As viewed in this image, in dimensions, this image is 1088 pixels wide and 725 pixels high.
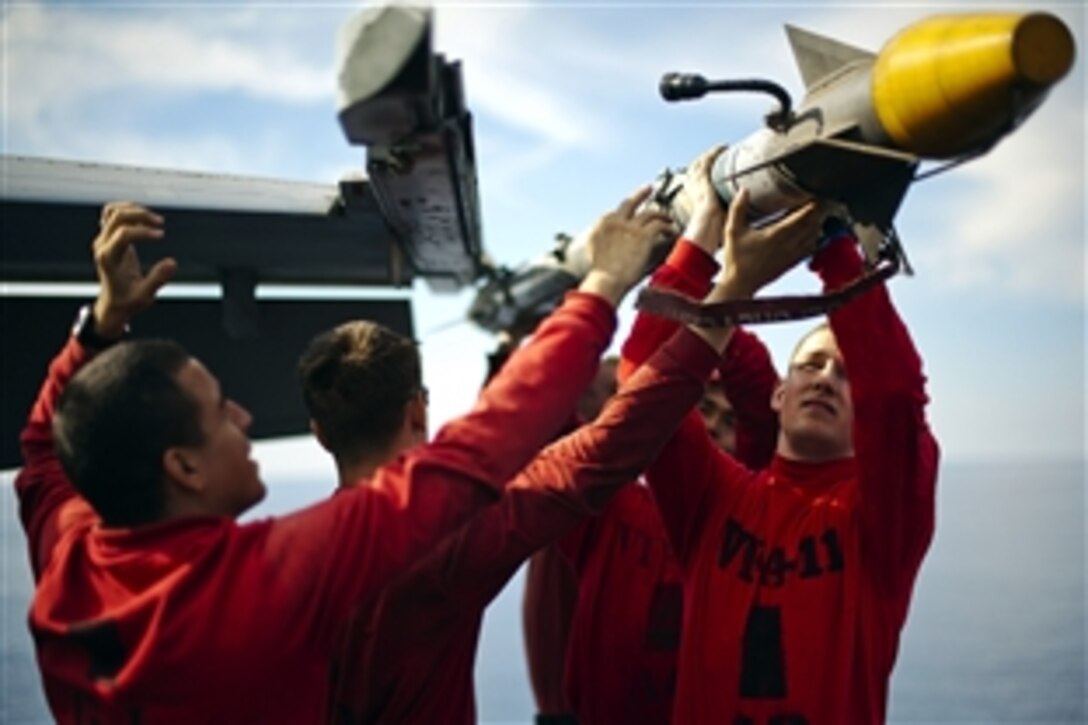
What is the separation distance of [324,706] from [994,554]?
289 ft

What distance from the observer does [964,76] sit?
156cm

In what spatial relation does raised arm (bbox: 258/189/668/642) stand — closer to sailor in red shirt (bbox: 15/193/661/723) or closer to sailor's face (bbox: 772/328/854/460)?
sailor in red shirt (bbox: 15/193/661/723)

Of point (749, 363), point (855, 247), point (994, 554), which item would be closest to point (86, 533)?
point (855, 247)

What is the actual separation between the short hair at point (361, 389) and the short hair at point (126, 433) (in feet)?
1.55

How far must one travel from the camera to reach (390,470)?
4.93 ft

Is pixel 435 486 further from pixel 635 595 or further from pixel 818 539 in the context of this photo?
pixel 635 595

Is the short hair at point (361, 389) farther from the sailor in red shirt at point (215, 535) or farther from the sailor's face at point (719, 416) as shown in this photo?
the sailor's face at point (719, 416)

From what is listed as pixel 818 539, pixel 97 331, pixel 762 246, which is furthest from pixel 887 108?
pixel 97 331

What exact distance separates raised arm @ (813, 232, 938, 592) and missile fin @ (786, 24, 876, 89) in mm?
360

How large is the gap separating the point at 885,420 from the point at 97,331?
1649 millimetres

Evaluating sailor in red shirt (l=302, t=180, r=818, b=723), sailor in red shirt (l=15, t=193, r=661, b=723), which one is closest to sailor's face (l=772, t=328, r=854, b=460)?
sailor in red shirt (l=302, t=180, r=818, b=723)

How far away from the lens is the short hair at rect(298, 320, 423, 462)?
6.52 feet

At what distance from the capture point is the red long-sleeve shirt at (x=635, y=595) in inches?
115

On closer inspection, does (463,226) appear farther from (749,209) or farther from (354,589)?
(354,589)
